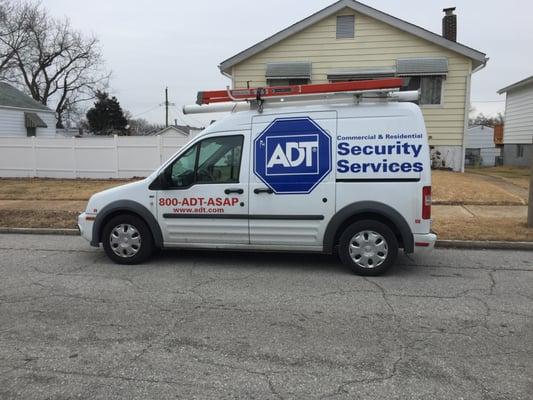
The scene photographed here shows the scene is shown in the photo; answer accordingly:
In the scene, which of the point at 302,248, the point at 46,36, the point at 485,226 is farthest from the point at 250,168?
the point at 46,36

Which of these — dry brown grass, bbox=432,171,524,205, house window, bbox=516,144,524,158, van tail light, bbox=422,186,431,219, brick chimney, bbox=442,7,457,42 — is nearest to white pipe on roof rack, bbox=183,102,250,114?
van tail light, bbox=422,186,431,219

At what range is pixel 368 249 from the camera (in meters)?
6.03

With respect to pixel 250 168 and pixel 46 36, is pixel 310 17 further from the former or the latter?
pixel 46 36

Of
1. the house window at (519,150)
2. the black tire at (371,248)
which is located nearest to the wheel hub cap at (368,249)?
the black tire at (371,248)

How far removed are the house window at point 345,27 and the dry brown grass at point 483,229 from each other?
1044cm

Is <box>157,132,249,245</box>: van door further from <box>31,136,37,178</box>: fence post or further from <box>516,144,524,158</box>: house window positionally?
<box>516,144,524,158</box>: house window

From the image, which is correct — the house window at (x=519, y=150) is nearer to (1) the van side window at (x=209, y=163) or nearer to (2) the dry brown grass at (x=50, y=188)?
(2) the dry brown grass at (x=50, y=188)

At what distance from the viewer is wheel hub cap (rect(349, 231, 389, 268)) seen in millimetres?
5996

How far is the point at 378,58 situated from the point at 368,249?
13.3 metres

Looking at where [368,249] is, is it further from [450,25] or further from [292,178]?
[450,25]

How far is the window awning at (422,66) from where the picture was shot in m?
17.1

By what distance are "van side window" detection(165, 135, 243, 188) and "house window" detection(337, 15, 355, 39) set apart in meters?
13.1

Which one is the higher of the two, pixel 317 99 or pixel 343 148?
pixel 317 99

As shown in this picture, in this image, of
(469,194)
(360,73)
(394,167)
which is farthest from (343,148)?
(360,73)
